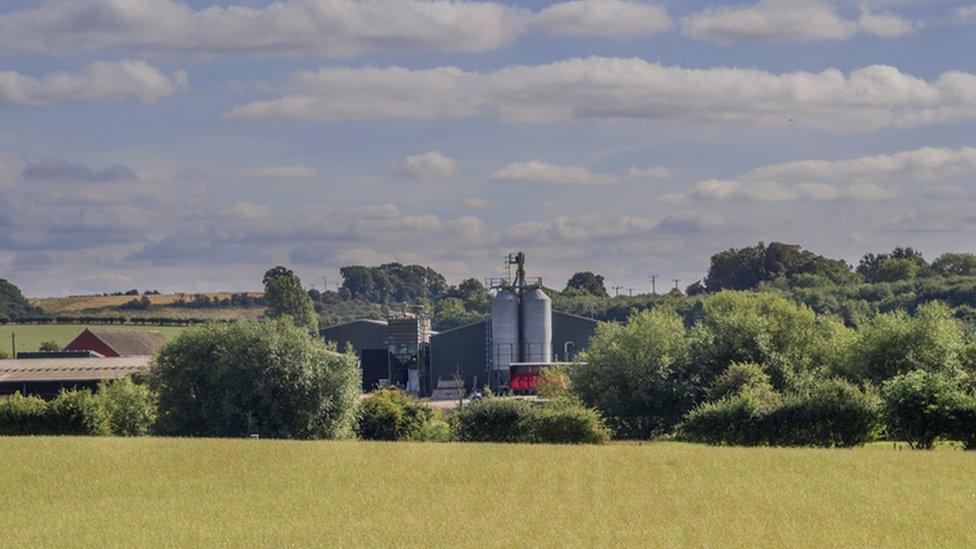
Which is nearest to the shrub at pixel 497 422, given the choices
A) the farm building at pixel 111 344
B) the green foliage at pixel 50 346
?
the farm building at pixel 111 344

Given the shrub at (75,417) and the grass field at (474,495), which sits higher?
the shrub at (75,417)

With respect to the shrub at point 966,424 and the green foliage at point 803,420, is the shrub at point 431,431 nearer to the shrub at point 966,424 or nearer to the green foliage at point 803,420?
the green foliage at point 803,420

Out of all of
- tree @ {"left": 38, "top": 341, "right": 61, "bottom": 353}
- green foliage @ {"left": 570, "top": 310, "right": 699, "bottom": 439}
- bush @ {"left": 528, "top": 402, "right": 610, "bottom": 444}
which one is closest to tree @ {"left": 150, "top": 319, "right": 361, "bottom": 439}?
green foliage @ {"left": 570, "top": 310, "right": 699, "bottom": 439}

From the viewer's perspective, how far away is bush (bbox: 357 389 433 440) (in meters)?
89.8

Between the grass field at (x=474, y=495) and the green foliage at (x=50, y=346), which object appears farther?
the green foliage at (x=50, y=346)

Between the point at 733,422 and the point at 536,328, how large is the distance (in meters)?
79.5

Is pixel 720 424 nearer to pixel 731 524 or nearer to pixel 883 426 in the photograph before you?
pixel 883 426

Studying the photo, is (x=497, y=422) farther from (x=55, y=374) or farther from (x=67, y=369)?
(x=67, y=369)

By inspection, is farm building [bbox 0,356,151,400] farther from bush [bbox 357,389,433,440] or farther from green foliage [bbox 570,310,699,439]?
green foliage [bbox 570,310,699,439]

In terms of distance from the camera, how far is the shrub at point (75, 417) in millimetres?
78062

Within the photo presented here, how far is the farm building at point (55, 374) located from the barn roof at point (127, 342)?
29282mm

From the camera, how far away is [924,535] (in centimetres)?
3606

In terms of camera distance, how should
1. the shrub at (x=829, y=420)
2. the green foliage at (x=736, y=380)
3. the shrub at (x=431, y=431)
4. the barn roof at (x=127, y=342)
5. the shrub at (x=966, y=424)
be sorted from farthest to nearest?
the barn roof at (x=127, y=342) < the green foliage at (x=736, y=380) < the shrub at (x=431, y=431) < the shrub at (x=829, y=420) < the shrub at (x=966, y=424)

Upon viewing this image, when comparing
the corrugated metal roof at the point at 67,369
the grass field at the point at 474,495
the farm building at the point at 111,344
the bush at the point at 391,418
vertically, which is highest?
the farm building at the point at 111,344
